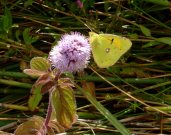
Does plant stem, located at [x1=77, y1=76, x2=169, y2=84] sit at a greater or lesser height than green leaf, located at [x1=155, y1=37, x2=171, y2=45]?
lesser

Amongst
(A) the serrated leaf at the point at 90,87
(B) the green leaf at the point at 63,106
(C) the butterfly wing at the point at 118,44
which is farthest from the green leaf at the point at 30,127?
(A) the serrated leaf at the point at 90,87

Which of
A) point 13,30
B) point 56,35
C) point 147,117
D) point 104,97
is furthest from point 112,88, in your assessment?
point 13,30

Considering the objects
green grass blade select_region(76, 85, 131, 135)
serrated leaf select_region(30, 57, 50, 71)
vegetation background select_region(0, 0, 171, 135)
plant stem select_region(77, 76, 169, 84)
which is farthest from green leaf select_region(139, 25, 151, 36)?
serrated leaf select_region(30, 57, 50, 71)

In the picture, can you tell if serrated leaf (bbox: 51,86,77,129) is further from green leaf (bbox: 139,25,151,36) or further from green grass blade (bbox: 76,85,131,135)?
green leaf (bbox: 139,25,151,36)

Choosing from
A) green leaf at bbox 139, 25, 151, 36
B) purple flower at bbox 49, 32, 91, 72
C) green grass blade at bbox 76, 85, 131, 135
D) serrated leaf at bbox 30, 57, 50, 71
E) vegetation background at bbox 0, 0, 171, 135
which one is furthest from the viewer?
green leaf at bbox 139, 25, 151, 36

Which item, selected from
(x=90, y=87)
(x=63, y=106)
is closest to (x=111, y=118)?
(x=90, y=87)

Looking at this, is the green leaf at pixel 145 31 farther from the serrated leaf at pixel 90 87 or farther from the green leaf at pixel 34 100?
the green leaf at pixel 34 100
